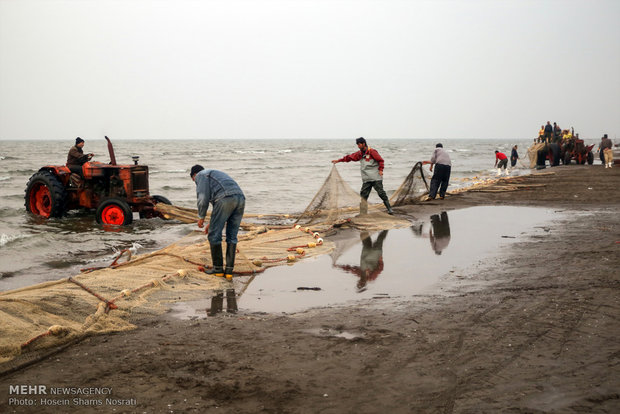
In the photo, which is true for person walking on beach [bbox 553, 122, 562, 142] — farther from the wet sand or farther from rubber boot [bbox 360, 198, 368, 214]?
the wet sand

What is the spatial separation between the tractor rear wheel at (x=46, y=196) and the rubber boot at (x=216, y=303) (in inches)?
289

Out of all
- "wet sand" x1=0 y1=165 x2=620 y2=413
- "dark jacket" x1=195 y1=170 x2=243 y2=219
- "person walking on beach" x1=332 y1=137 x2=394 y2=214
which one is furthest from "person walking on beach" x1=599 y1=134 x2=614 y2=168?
"dark jacket" x1=195 y1=170 x2=243 y2=219

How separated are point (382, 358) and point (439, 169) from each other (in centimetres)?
1066

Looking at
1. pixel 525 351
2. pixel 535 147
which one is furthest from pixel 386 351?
pixel 535 147

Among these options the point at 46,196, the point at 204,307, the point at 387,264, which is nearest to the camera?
the point at 204,307

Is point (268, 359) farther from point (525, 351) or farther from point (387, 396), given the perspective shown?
point (525, 351)

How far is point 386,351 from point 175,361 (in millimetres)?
1498

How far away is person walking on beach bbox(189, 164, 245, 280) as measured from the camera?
6.34 m

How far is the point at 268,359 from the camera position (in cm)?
377

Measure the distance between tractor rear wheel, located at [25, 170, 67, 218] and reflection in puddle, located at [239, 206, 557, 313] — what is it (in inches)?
260

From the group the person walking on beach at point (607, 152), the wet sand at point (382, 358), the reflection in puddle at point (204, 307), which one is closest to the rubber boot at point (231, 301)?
the reflection in puddle at point (204, 307)

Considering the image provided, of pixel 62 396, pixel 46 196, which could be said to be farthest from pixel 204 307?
pixel 46 196

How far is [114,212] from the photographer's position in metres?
11.3

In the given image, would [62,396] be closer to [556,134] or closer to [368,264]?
[368,264]
